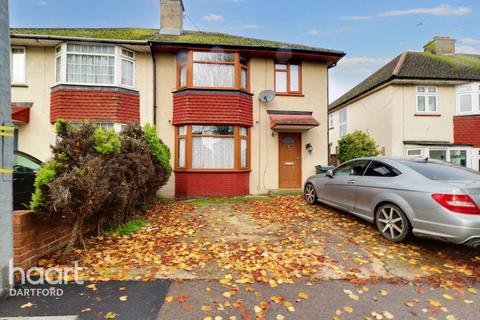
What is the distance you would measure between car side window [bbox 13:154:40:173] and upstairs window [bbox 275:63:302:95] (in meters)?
8.92

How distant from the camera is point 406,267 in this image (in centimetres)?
382

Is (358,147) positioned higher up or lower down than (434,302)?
higher up

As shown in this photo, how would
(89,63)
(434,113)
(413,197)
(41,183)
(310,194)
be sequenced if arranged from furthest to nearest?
(434,113), (89,63), (310,194), (413,197), (41,183)

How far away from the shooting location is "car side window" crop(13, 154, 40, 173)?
5.26 metres

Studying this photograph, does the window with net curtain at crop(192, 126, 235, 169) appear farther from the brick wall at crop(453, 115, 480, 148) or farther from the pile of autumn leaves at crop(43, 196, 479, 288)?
the brick wall at crop(453, 115, 480, 148)

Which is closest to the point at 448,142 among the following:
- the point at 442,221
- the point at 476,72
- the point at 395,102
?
the point at 395,102

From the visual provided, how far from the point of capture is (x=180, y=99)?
10.1 metres

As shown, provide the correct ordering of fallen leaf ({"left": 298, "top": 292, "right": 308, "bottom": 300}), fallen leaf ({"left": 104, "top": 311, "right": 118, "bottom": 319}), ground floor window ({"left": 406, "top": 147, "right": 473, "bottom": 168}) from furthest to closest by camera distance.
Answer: ground floor window ({"left": 406, "top": 147, "right": 473, "bottom": 168}) < fallen leaf ({"left": 298, "top": 292, "right": 308, "bottom": 300}) < fallen leaf ({"left": 104, "top": 311, "right": 118, "bottom": 319})

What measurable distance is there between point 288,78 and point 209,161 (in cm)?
517

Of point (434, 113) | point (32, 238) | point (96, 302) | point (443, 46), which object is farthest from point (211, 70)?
point (443, 46)

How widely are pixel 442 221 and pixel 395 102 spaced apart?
1165 centimetres

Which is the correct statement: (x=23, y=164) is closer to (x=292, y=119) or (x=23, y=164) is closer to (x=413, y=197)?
(x=413, y=197)

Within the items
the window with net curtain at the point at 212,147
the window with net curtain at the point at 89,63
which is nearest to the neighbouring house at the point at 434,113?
the window with net curtain at the point at 212,147

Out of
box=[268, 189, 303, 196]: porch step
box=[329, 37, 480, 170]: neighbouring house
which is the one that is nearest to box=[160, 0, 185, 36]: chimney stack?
box=[268, 189, 303, 196]: porch step
